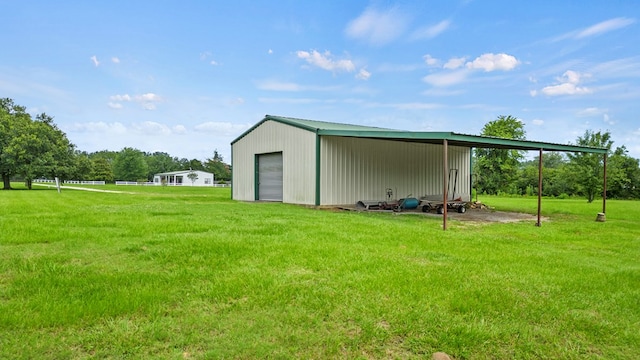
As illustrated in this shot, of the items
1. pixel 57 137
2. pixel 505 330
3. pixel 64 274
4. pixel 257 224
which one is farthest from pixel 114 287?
pixel 57 137

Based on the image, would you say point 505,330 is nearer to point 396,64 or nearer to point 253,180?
point 253,180

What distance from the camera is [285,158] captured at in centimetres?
1551

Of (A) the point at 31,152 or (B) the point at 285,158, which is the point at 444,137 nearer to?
(B) the point at 285,158

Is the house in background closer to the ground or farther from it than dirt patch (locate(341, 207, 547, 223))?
farther from it

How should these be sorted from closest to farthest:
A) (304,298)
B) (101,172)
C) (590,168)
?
1. (304,298)
2. (590,168)
3. (101,172)

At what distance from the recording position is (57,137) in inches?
1393

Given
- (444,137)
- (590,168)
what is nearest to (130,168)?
(590,168)

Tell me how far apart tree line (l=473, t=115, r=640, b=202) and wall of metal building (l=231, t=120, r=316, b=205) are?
388 inches

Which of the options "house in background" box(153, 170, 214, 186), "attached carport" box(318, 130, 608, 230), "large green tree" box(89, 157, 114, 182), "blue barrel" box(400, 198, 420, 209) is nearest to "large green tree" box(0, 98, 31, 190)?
"house in background" box(153, 170, 214, 186)

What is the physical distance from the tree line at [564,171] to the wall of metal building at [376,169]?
3330 millimetres

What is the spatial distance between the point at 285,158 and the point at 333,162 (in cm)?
237

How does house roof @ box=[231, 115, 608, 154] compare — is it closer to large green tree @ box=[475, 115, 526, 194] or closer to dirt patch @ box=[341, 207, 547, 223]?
dirt patch @ box=[341, 207, 547, 223]

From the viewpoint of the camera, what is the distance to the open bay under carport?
13859 millimetres

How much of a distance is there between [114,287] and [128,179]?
78.9 metres
